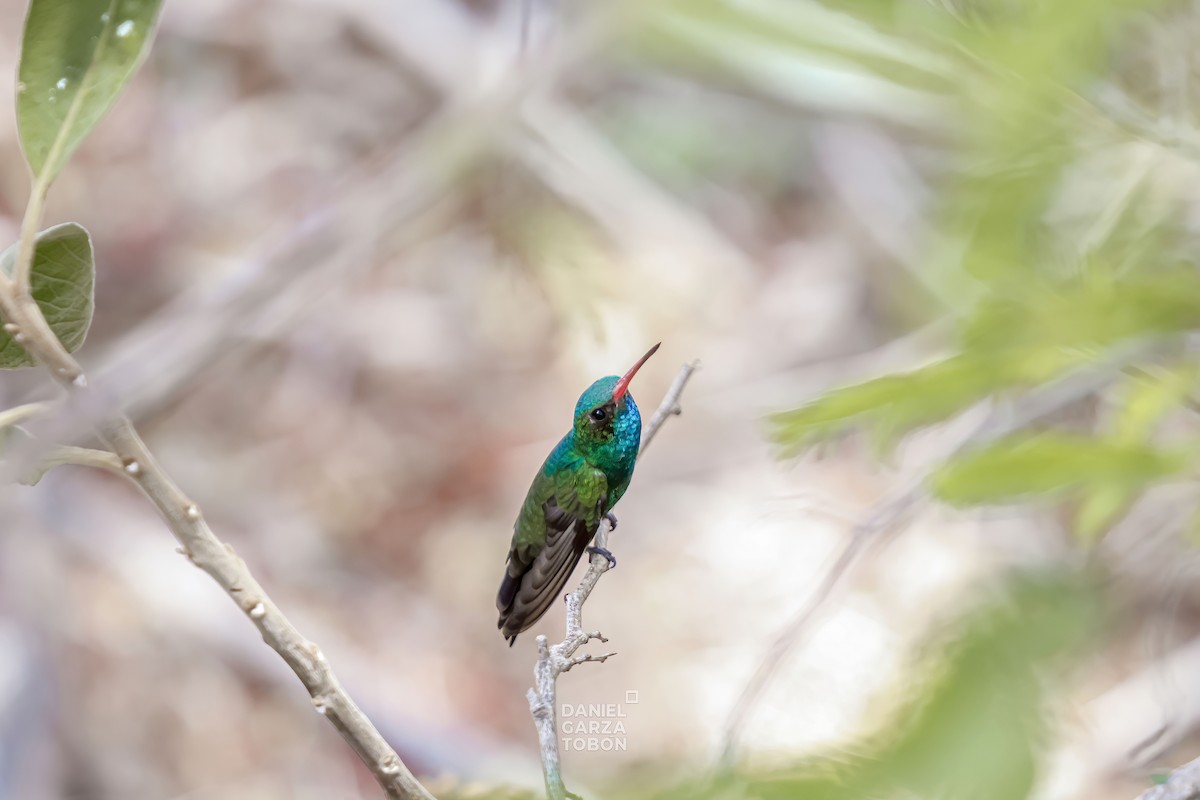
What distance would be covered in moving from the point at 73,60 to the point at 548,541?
1.09 feet

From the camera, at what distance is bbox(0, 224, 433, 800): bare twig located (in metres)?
0.36

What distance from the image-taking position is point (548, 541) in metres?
0.58

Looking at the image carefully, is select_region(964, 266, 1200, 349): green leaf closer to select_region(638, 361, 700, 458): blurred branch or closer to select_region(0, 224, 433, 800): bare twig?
select_region(638, 361, 700, 458): blurred branch

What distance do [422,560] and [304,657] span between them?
2.00 m

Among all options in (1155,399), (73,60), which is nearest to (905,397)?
(1155,399)

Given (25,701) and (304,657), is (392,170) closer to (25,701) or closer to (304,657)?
(304,657)

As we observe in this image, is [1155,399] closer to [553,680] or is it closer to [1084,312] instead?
[1084,312]

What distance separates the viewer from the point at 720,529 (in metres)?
2.39

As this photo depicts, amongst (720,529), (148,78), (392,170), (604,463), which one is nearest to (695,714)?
(720,529)

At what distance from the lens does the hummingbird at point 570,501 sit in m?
0.55

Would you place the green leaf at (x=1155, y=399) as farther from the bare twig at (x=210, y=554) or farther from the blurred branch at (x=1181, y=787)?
the bare twig at (x=210, y=554)

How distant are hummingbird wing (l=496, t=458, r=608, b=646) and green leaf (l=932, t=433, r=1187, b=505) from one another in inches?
8.5

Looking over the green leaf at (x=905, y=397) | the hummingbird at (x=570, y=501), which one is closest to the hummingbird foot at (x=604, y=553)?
the hummingbird at (x=570, y=501)

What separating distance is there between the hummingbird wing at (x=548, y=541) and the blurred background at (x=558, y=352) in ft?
0.28
